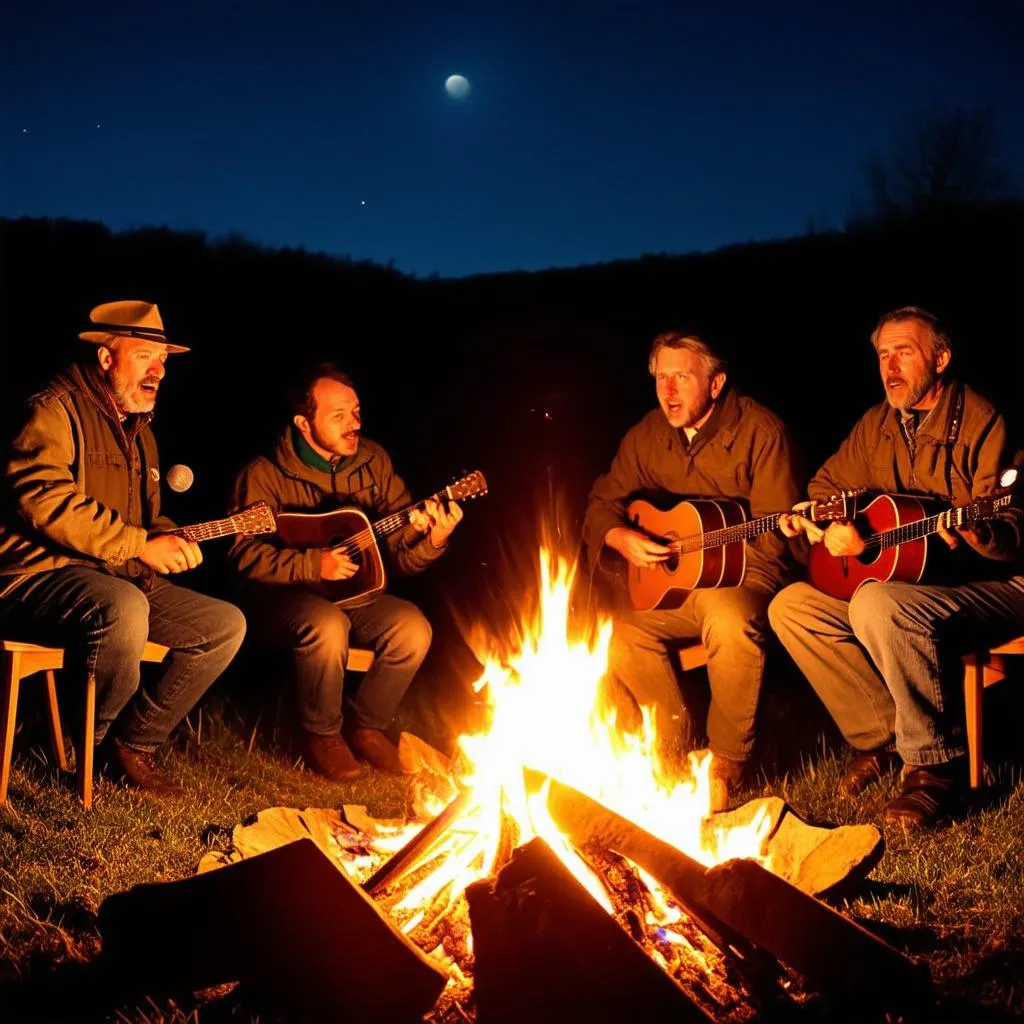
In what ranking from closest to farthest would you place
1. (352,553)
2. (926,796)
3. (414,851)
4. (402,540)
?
1. (414,851)
2. (926,796)
3. (352,553)
4. (402,540)

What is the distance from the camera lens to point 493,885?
271cm

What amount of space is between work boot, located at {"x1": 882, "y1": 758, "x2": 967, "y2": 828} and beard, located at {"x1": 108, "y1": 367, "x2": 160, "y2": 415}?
3.61 metres

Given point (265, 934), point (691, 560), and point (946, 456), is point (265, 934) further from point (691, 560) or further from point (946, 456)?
point (946, 456)

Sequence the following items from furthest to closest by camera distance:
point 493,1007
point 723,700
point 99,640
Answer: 1. point 723,700
2. point 99,640
3. point 493,1007

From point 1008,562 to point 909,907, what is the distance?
1830mm

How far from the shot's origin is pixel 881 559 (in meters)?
4.68

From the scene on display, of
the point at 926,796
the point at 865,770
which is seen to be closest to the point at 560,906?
the point at 926,796

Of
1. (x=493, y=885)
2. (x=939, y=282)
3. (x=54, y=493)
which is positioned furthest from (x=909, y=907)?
(x=939, y=282)

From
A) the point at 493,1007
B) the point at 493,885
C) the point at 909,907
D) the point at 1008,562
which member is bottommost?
the point at 909,907

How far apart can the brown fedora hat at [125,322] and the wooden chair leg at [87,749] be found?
5.00ft

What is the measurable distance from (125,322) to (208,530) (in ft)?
3.32

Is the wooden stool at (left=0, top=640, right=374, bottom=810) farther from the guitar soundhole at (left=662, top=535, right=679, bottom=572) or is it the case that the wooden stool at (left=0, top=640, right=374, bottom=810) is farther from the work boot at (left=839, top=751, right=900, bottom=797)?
the work boot at (left=839, top=751, right=900, bottom=797)

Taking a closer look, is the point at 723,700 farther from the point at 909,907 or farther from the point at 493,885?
the point at 493,885

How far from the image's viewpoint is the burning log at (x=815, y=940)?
257cm
